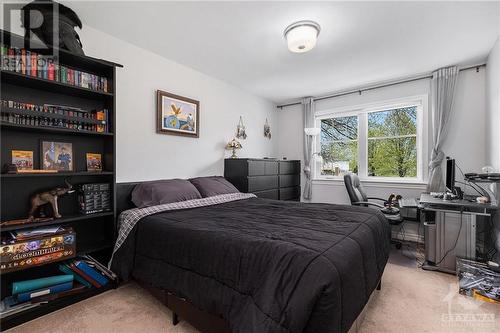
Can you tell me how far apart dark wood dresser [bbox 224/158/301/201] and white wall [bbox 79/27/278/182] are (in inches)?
12.6

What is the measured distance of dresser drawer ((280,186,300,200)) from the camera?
435cm

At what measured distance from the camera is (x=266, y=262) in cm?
122

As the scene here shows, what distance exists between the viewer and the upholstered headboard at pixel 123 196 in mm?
2447

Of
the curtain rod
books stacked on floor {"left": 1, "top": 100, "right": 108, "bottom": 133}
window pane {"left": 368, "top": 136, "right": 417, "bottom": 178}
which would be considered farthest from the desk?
books stacked on floor {"left": 1, "top": 100, "right": 108, "bottom": 133}

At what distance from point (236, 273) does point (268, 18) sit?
2.20 metres

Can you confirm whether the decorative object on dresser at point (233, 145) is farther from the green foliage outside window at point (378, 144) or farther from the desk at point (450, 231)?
the desk at point (450, 231)

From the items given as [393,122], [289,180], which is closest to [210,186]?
[289,180]

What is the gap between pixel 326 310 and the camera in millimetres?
1026

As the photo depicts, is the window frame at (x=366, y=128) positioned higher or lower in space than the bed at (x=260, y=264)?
higher

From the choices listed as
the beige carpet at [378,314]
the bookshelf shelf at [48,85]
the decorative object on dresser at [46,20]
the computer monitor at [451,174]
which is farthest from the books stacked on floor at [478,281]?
the decorative object on dresser at [46,20]

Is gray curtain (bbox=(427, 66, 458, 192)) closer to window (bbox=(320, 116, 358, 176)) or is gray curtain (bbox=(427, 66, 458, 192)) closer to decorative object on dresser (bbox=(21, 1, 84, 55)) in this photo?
window (bbox=(320, 116, 358, 176))

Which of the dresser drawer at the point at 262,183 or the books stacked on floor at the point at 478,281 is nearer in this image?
the books stacked on floor at the point at 478,281

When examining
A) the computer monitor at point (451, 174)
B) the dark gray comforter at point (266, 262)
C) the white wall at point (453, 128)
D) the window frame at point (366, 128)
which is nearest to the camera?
the dark gray comforter at point (266, 262)

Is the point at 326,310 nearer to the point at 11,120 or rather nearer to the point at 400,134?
the point at 11,120
